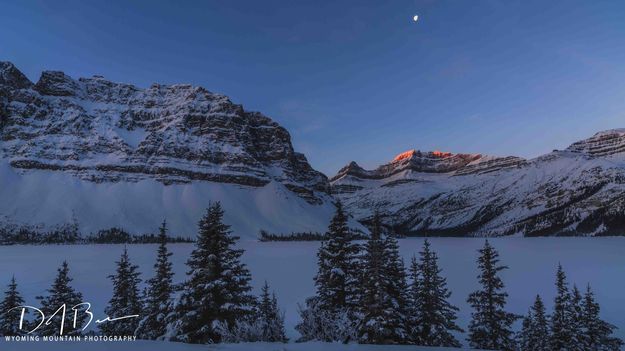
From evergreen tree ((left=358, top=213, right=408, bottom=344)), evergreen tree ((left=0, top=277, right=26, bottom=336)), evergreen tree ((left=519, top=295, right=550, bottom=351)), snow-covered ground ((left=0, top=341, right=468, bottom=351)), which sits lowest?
evergreen tree ((left=519, top=295, right=550, bottom=351))

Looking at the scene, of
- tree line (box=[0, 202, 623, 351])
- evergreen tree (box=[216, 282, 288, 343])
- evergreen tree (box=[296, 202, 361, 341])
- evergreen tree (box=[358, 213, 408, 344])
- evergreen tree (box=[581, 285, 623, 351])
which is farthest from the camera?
evergreen tree (box=[581, 285, 623, 351])

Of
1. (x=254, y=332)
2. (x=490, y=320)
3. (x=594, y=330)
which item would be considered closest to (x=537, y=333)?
(x=594, y=330)

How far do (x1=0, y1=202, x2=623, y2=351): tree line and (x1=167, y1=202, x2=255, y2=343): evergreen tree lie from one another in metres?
0.05

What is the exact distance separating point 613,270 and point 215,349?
414 ft

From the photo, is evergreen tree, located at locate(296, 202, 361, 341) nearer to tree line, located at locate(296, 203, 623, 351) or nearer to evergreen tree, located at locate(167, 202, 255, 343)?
tree line, located at locate(296, 203, 623, 351)

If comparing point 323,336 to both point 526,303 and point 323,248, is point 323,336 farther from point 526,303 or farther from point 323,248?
point 526,303

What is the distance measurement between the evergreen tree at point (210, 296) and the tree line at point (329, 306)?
45 millimetres

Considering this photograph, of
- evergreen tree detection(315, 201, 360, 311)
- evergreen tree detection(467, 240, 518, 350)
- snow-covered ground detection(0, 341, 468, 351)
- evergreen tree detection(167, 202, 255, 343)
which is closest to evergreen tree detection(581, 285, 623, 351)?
evergreen tree detection(467, 240, 518, 350)

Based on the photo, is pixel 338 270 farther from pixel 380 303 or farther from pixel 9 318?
pixel 9 318

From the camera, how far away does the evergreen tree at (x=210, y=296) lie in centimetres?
1859

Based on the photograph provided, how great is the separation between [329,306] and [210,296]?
757 centimetres

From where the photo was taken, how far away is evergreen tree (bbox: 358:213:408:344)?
20.6 m

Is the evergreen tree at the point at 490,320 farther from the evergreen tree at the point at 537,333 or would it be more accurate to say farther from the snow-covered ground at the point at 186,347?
the snow-covered ground at the point at 186,347

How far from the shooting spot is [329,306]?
24031 millimetres
